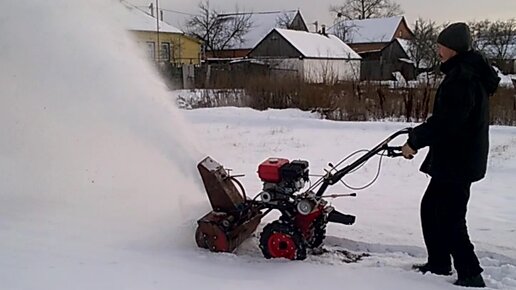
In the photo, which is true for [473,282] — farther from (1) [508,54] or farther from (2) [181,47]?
(1) [508,54]

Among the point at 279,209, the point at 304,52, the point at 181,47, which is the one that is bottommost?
the point at 279,209

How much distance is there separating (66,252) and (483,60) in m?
3.39

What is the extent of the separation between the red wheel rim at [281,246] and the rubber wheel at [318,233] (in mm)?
205

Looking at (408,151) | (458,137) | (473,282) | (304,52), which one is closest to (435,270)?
(473,282)

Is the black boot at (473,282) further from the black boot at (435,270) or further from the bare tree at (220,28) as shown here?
the bare tree at (220,28)

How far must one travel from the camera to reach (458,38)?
3.70m

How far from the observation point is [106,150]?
256 inches

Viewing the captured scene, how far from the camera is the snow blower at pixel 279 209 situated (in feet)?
14.1

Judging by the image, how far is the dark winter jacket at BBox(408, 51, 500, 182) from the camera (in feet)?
11.8

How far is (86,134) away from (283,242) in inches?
126

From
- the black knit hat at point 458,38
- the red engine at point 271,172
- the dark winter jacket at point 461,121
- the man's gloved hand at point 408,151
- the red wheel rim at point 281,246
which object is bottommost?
the red wheel rim at point 281,246

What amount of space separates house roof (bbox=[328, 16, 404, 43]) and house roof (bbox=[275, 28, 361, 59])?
1578cm

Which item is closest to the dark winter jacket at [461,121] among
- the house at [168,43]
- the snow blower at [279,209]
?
the snow blower at [279,209]

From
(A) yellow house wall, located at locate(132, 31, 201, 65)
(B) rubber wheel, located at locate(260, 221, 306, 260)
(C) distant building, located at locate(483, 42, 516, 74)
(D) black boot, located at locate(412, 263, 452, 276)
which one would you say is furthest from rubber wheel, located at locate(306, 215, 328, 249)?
(C) distant building, located at locate(483, 42, 516, 74)
